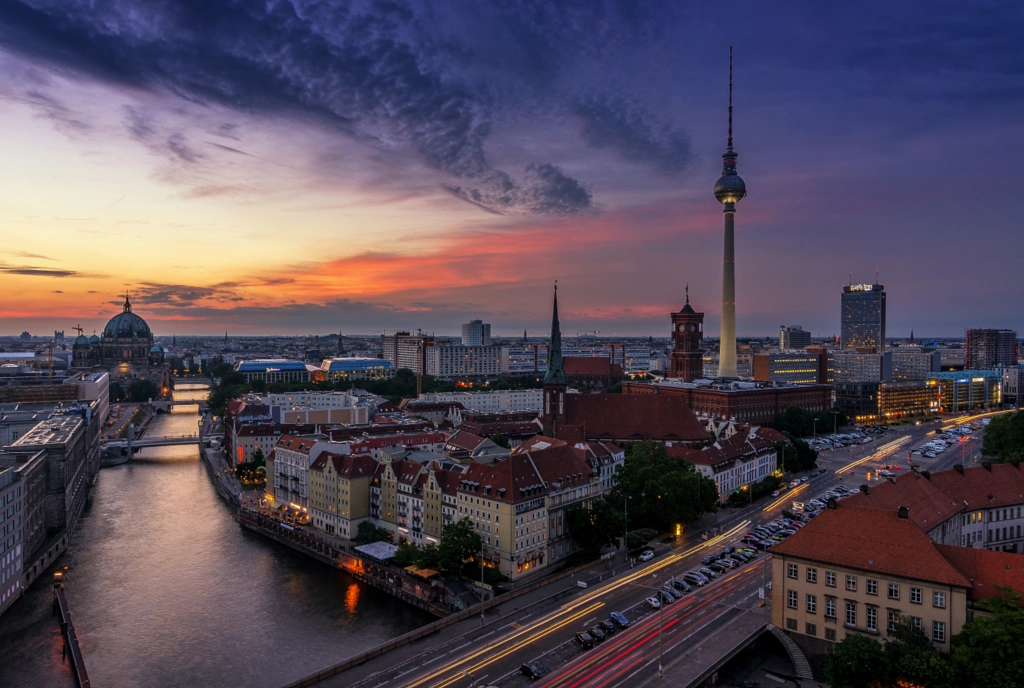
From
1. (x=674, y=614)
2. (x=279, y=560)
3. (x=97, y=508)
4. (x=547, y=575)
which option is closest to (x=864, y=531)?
(x=674, y=614)

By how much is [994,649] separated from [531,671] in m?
15.5

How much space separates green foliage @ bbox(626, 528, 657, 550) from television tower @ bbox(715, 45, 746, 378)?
7664cm

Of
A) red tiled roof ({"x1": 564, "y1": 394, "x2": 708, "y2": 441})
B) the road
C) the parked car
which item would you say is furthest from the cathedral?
the parked car

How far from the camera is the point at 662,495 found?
45.5m

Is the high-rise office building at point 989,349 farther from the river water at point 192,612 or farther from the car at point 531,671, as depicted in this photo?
the car at point 531,671

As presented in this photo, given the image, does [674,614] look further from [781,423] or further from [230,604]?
[781,423]

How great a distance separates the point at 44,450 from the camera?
5109 cm

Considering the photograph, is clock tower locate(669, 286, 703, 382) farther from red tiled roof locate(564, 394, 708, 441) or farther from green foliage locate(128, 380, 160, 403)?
green foliage locate(128, 380, 160, 403)

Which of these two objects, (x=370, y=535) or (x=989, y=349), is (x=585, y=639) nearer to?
(x=370, y=535)

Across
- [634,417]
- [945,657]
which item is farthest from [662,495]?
[634,417]

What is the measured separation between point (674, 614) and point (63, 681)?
27.6 meters

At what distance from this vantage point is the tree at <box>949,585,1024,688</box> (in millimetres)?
21469

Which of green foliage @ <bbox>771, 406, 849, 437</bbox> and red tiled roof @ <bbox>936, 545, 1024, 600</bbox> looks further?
green foliage @ <bbox>771, 406, 849, 437</bbox>

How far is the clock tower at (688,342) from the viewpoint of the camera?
11381cm
